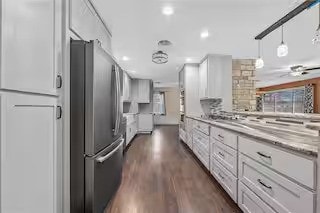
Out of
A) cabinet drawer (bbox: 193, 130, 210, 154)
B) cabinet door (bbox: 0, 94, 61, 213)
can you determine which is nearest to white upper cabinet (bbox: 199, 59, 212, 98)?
cabinet drawer (bbox: 193, 130, 210, 154)

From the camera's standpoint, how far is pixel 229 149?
2.09 metres

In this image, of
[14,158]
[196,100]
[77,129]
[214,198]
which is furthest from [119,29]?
[196,100]

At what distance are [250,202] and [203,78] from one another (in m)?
3.55

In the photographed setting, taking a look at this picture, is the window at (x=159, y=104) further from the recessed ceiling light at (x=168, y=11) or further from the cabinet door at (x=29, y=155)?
the cabinet door at (x=29, y=155)

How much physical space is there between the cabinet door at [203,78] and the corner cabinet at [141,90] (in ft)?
10.8

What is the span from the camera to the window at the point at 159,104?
11352mm

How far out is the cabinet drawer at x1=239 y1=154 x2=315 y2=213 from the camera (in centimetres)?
103

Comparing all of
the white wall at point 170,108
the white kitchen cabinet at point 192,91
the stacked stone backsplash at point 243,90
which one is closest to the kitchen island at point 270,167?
the stacked stone backsplash at point 243,90

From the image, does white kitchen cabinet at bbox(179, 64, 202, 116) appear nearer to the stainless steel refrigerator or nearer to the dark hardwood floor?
the dark hardwood floor

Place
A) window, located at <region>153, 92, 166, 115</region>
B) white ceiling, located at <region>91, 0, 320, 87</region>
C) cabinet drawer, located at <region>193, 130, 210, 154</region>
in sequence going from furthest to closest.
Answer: window, located at <region>153, 92, 166, 115</region> → cabinet drawer, located at <region>193, 130, 210, 154</region> → white ceiling, located at <region>91, 0, 320, 87</region>

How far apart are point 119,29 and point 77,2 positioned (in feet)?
4.20

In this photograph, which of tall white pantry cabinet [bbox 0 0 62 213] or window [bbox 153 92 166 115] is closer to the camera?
tall white pantry cabinet [bbox 0 0 62 213]

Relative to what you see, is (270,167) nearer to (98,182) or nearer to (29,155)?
(98,182)

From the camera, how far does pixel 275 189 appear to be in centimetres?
128
